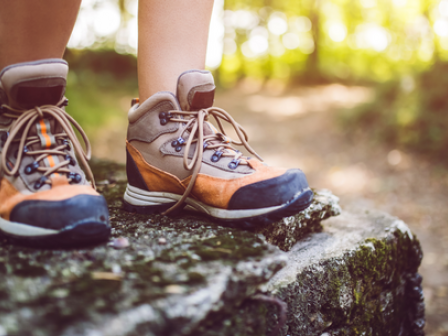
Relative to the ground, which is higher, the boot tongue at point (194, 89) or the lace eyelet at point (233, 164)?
the boot tongue at point (194, 89)

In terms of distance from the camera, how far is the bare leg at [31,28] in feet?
3.44

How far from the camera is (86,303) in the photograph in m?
0.75

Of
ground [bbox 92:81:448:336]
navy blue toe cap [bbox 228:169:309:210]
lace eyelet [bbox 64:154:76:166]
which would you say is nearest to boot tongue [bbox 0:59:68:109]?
lace eyelet [bbox 64:154:76:166]

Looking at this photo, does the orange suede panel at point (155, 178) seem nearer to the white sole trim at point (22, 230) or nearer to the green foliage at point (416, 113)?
the white sole trim at point (22, 230)

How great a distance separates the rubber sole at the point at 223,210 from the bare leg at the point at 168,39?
15.3 inches

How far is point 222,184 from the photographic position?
115 centimetres

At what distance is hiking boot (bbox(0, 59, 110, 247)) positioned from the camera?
919 mm

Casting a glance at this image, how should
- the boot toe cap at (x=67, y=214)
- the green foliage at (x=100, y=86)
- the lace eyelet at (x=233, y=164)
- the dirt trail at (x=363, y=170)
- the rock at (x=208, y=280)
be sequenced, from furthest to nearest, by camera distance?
the green foliage at (x=100, y=86)
the dirt trail at (x=363, y=170)
the lace eyelet at (x=233, y=164)
the boot toe cap at (x=67, y=214)
the rock at (x=208, y=280)

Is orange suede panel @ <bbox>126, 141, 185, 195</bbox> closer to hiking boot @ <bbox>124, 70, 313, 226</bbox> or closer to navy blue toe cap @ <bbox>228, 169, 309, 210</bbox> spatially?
hiking boot @ <bbox>124, 70, 313, 226</bbox>

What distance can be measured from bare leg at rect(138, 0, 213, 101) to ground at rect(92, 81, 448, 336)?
134 centimetres

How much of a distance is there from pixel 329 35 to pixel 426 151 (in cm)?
1518

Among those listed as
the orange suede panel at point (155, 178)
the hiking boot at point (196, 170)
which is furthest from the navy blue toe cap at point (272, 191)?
the orange suede panel at point (155, 178)

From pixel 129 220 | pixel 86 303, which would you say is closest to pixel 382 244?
pixel 129 220

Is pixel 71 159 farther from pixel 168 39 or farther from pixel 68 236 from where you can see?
pixel 168 39
